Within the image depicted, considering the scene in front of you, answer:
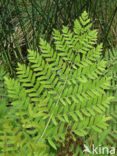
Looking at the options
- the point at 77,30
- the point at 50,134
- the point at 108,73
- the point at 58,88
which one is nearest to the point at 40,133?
the point at 50,134

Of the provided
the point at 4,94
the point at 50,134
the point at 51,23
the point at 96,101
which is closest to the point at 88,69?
the point at 96,101

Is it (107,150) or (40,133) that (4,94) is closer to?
(40,133)

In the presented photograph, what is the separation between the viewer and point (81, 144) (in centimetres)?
82

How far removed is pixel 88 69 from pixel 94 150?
0.97ft

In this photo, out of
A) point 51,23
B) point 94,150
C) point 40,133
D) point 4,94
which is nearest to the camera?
point 40,133

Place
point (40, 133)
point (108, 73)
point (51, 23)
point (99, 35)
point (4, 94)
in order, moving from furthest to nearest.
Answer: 1. point (99, 35)
2. point (51, 23)
3. point (108, 73)
4. point (4, 94)
5. point (40, 133)

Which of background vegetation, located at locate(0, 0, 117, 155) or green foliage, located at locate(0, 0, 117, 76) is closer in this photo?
background vegetation, located at locate(0, 0, 117, 155)

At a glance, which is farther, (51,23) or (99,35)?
(99,35)

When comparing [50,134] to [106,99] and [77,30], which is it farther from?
[77,30]

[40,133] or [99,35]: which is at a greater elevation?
[99,35]

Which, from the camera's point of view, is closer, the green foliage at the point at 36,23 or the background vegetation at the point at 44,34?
the background vegetation at the point at 44,34

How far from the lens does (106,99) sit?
62 centimetres

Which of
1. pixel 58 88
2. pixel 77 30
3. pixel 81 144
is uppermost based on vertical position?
pixel 77 30

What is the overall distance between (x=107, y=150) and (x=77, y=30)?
464mm
